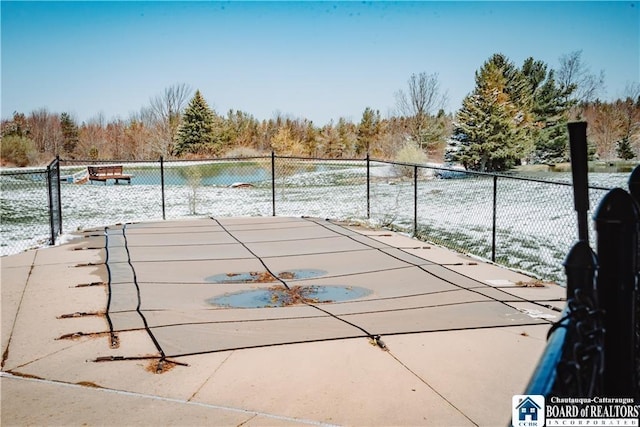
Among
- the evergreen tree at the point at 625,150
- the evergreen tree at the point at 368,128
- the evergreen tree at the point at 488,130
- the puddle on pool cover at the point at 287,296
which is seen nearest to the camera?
the puddle on pool cover at the point at 287,296

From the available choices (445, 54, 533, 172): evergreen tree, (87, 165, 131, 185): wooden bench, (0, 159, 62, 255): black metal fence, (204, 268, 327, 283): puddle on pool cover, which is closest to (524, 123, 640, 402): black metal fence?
(204, 268, 327, 283): puddle on pool cover

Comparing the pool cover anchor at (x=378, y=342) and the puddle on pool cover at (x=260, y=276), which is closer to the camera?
the pool cover anchor at (x=378, y=342)

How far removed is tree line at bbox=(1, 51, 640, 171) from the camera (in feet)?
89.4

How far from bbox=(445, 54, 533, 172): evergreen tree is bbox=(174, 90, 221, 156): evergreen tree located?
19610 millimetres

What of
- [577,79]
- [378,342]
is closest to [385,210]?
[378,342]

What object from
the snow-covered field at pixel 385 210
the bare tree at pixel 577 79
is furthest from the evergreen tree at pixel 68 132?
the bare tree at pixel 577 79

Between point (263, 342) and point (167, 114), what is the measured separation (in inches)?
1617

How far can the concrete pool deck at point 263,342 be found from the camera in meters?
2.51

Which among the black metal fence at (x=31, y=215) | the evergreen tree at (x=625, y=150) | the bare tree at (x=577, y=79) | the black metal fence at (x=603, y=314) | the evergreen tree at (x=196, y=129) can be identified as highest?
the bare tree at (x=577, y=79)

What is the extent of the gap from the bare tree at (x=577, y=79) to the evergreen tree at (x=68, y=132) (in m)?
39.1

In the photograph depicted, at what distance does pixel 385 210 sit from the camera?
494 inches

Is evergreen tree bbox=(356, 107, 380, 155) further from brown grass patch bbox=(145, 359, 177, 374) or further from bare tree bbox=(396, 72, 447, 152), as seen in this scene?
brown grass patch bbox=(145, 359, 177, 374)

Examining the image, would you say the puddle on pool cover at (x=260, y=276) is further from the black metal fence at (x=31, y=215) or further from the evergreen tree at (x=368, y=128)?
the evergreen tree at (x=368, y=128)

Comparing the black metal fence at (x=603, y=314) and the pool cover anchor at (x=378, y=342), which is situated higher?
the black metal fence at (x=603, y=314)
